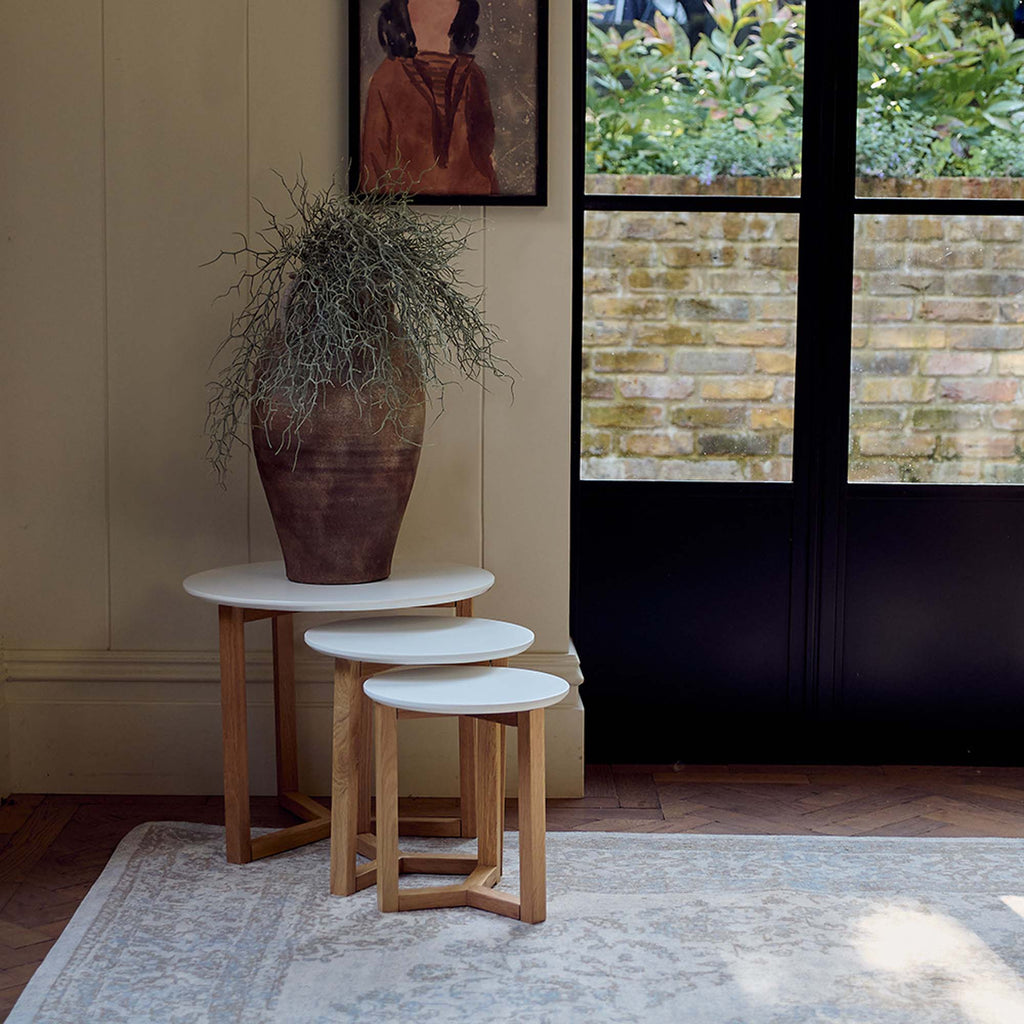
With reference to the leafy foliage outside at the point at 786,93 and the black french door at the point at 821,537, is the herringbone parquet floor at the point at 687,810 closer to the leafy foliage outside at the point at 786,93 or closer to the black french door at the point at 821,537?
the black french door at the point at 821,537

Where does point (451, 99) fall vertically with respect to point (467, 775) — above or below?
above

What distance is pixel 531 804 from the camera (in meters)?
2.17

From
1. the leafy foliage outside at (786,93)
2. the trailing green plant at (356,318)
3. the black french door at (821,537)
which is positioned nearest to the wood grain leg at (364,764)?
the trailing green plant at (356,318)

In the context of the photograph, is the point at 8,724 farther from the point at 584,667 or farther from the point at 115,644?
the point at 584,667

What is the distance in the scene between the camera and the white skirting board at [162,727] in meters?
2.98

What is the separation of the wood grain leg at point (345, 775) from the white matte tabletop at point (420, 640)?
64mm

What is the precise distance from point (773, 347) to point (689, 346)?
0.23 meters

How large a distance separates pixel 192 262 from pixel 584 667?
1.50 m

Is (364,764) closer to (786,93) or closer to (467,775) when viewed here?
(467,775)

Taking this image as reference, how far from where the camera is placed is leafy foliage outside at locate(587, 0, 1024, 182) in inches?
125

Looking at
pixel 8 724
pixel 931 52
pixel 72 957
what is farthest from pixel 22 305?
pixel 931 52

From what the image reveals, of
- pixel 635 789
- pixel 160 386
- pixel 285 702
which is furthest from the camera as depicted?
pixel 635 789

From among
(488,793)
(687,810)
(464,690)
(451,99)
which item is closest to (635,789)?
(687,810)

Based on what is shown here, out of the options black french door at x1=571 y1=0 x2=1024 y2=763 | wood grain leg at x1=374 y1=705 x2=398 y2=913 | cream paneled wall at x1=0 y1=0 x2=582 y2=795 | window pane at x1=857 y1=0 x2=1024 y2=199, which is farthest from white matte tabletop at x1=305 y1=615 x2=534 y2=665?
window pane at x1=857 y1=0 x2=1024 y2=199
